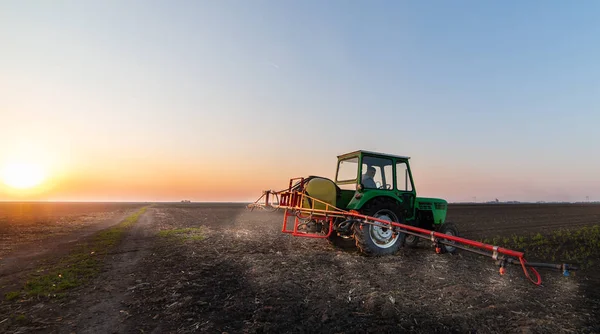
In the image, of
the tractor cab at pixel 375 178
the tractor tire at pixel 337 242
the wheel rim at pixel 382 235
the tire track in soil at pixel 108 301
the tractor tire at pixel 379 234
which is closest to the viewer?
the tire track in soil at pixel 108 301

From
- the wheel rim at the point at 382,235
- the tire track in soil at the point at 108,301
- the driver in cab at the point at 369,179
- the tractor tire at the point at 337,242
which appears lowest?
the tire track in soil at the point at 108,301

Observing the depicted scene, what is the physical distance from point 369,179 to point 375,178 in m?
0.31

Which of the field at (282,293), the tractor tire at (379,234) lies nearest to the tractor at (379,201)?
the tractor tire at (379,234)

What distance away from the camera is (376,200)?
847 centimetres

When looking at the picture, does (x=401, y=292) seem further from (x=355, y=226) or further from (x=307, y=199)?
(x=307, y=199)

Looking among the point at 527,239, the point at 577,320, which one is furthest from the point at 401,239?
the point at 527,239

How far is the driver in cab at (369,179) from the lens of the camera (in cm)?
888

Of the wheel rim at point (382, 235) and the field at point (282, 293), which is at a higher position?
the wheel rim at point (382, 235)

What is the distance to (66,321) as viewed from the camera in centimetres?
421

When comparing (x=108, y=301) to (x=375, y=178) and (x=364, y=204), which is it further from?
(x=375, y=178)

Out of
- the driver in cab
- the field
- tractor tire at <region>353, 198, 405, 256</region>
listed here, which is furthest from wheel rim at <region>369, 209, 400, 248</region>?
the driver in cab

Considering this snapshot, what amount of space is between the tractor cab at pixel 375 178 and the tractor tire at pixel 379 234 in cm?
30

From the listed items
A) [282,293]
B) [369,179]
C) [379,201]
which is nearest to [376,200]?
[379,201]

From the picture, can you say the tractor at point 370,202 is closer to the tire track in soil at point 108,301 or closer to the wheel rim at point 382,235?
the wheel rim at point 382,235
